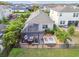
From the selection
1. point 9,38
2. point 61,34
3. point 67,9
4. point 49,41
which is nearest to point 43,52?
point 49,41

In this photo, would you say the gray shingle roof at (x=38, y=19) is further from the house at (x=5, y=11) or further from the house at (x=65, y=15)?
the house at (x=5, y=11)

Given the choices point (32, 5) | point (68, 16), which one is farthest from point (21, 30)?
point (68, 16)

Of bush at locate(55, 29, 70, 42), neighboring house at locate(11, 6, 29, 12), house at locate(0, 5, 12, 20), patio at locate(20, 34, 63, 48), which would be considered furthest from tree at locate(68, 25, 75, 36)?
house at locate(0, 5, 12, 20)

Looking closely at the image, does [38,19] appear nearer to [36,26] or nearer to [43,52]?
[36,26]

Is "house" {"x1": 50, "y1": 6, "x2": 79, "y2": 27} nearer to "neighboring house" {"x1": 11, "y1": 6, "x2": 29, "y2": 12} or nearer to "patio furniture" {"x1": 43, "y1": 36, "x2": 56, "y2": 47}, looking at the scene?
"patio furniture" {"x1": 43, "y1": 36, "x2": 56, "y2": 47}

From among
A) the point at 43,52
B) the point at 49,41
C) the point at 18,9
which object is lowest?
the point at 43,52
